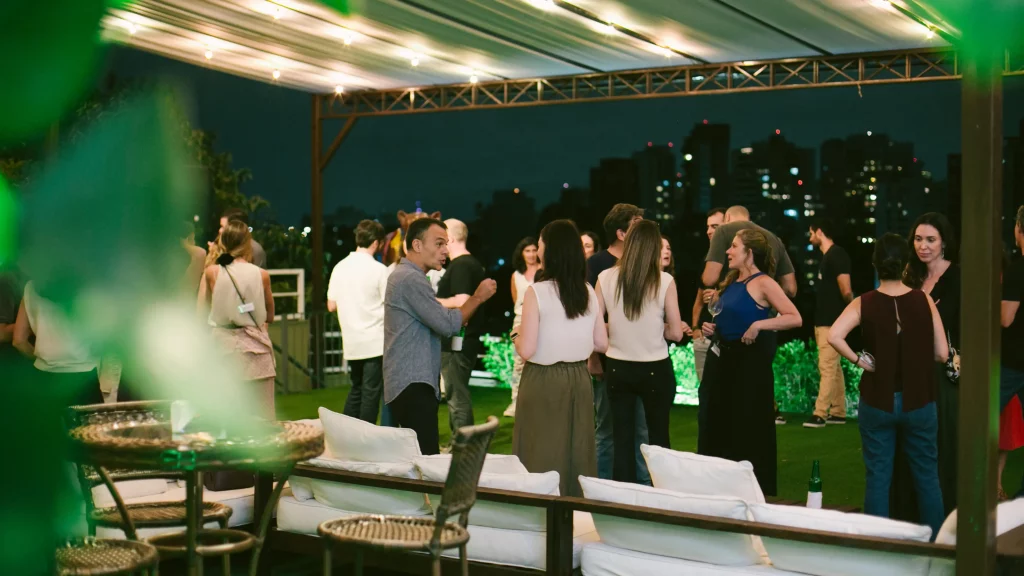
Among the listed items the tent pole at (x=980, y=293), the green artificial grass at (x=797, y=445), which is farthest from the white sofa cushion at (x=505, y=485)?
the green artificial grass at (x=797, y=445)

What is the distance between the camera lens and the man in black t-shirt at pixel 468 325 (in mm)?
6770

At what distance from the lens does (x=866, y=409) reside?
4500mm

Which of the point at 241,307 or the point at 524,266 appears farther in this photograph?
the point at 524,266

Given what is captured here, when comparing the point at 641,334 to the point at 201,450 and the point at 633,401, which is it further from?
the point at 201,450

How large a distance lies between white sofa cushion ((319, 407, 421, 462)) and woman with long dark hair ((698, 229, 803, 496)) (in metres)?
1.72

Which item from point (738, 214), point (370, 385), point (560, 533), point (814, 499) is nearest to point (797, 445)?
point (738, 214)

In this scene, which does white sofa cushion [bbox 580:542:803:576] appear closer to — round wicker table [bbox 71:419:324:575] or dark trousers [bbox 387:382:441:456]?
round wicker table [bbox 71:419:324:575]

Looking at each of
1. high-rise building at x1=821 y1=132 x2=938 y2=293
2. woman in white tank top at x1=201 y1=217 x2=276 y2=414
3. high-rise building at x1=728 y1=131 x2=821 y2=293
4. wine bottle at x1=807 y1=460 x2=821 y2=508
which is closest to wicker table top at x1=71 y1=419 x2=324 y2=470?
wine bottle at x1=807 y1=460 x2=821 y2=508

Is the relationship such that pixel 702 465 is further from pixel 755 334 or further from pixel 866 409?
pixel 755 334

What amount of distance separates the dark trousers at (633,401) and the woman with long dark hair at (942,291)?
1118 mm

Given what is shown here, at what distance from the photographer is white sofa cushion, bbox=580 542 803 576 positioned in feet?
11.1

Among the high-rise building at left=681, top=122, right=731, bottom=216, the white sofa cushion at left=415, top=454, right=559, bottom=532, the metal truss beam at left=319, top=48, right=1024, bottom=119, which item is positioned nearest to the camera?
the white sofa cushion at left=415, top=454, right=559, bottom=532

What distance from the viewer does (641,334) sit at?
5.13 m

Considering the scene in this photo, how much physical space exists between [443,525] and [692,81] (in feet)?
30.1
